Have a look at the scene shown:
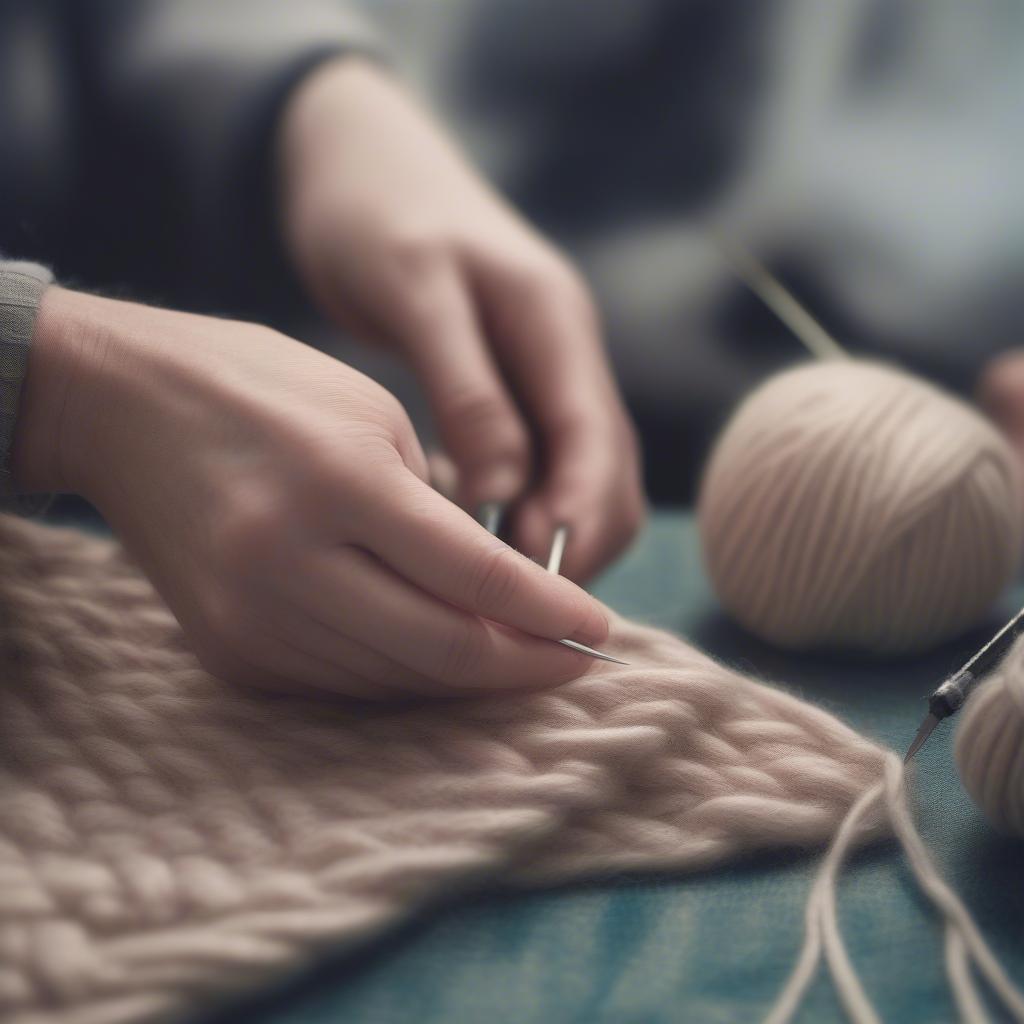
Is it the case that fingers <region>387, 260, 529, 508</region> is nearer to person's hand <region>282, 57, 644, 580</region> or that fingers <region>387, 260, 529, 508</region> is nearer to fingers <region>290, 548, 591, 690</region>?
person's hand <region>282, 57, 644, 580</region>

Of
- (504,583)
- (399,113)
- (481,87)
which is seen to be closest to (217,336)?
(504,583)

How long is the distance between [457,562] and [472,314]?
0.35m

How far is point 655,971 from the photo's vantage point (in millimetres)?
361

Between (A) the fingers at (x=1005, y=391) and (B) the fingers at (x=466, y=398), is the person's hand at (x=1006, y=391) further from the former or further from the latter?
(B) the fingers at (x=466, y=398)

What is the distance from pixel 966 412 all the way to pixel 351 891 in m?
0.44

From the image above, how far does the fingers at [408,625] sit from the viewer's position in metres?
0.41

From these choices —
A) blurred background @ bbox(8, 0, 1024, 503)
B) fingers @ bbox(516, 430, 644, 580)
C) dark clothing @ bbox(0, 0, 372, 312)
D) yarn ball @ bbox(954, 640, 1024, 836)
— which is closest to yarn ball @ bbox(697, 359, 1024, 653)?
fingers @ bbox(516, 430, 644, 580)

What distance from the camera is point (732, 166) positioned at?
1059 millimetres

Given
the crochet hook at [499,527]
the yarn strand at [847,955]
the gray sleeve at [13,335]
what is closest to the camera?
the yarn strand at [847,955]

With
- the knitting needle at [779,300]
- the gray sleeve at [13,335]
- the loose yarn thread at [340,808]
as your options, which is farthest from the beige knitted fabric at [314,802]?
the knitting needle at [779,300]

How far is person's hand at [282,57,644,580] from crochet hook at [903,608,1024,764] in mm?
225

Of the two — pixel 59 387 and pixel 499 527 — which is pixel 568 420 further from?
pixel 59 387

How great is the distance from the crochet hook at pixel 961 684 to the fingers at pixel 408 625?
15cm

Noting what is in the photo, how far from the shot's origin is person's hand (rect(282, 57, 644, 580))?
665mm
